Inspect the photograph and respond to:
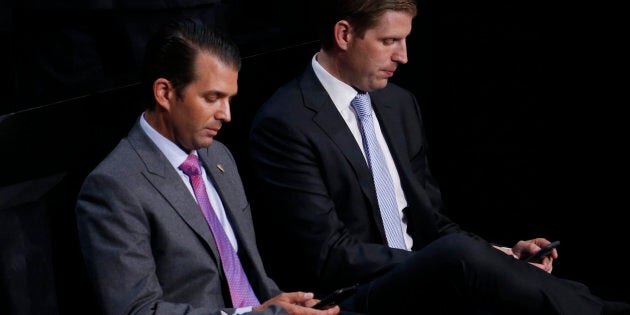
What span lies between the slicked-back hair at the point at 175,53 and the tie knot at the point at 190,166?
15 cm

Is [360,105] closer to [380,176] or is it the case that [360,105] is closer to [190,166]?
[380,176]

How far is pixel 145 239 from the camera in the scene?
7.41ft

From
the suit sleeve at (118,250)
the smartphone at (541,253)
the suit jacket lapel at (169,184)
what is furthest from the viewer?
the smartphone at (541,253)

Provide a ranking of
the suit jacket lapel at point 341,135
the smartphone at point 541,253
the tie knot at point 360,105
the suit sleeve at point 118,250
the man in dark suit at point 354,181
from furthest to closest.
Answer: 1. the tie knot at point 360,105
2. the suit jacket lapel at point 341,135
3. the smartphone at point 541,253
4. the man in dark suit at point 354,181
5. the suit sleeve at point 118,250

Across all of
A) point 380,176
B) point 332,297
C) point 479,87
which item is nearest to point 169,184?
point 332,297

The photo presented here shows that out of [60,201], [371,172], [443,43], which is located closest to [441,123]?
[443,43]

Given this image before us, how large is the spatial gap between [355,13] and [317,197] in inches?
21.4

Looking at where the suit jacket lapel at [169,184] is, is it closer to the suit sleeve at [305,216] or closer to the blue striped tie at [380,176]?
the suit sleeve at [305,216]

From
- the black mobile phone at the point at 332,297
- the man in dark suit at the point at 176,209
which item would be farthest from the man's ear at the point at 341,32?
the black mobile phone at the point at 332,297

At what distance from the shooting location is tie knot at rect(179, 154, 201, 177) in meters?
2.42

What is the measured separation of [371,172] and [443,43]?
3.45ft

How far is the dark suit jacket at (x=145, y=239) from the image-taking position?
221 cm

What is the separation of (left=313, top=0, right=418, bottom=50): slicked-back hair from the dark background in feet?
0.97

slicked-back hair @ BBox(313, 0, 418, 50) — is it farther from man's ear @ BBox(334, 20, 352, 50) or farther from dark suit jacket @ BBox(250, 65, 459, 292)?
dark suit jacket @ BBox(250, 65, 459, 292)
